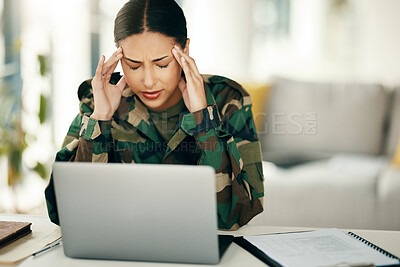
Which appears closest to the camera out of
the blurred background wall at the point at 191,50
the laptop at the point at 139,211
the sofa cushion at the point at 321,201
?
the laptop at the point at 139,211

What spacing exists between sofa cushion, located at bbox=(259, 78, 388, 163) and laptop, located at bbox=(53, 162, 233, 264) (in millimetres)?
1890

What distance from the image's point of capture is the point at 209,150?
1185 millimetres

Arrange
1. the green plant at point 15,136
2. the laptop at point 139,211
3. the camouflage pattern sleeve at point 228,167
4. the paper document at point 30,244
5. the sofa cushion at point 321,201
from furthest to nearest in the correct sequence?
1. the green plant at point 15,136
2. the sofa cushion at point 321,201
3. the camouflage pattern sleeve at point 228,167
4. the paper document at point 30,244
5. the laptop at point 139,211

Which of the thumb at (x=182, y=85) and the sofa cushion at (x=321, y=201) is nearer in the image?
the thumb at (x=182, y=85)

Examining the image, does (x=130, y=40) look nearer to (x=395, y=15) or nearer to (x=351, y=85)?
(x=351, y=85)

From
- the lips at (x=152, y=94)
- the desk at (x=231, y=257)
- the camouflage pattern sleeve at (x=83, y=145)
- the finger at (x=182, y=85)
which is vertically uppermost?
the finger at (x=182, y=85)

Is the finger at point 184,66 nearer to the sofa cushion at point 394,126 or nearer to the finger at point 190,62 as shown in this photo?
the finger at point 190,62

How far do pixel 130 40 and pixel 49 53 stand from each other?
2.04 m

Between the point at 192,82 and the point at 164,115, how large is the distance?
0.18 m

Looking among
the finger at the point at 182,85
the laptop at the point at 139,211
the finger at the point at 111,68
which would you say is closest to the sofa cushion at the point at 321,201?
the finger at the point at 182,85

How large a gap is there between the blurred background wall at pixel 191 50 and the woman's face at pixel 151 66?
1.59 meters

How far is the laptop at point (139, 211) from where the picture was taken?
789 millimetres

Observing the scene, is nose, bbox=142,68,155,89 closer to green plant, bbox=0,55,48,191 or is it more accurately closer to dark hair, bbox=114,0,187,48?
dark hair, bbox=114,0,187,48

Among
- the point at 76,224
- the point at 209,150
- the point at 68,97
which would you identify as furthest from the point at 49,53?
the point at 76,224
